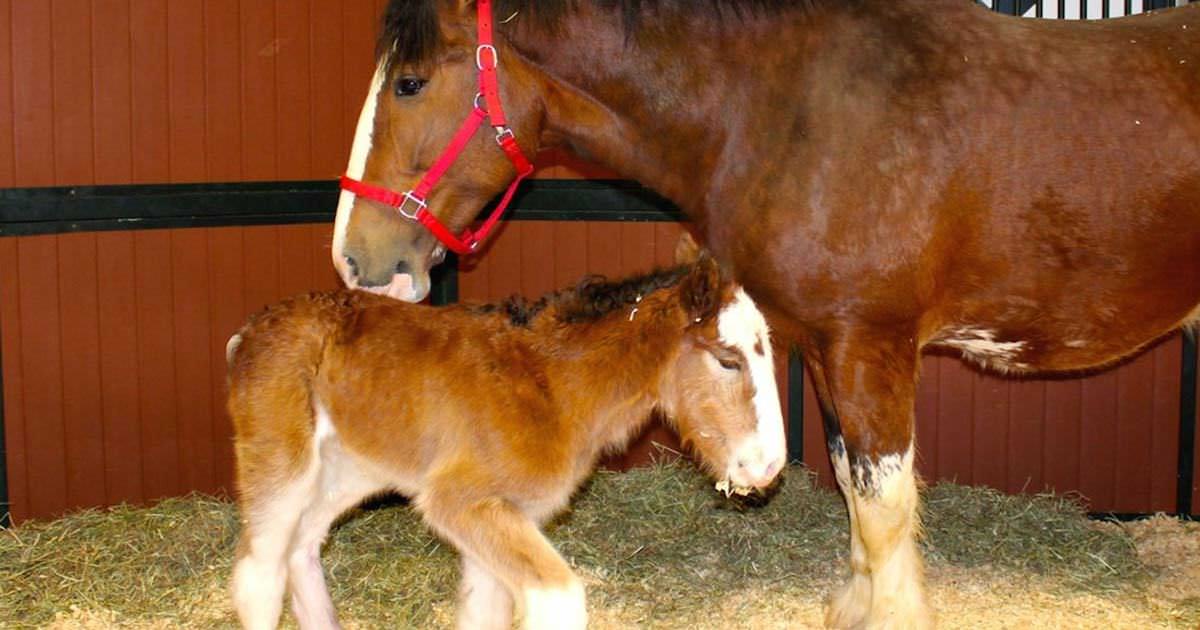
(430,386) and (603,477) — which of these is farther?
(603,477)

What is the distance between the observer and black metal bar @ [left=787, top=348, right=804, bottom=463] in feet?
19.1

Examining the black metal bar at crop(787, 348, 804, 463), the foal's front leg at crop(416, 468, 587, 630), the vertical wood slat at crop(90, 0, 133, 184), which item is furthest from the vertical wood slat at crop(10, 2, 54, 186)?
the black metal bar at crop(787, 348, 804, 463)

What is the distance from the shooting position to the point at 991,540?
211 inches

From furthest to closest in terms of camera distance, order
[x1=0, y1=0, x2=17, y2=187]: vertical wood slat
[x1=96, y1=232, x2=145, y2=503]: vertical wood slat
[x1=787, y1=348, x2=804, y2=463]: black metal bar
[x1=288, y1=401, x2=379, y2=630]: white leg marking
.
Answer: [x1=787, y1=348, x2=804, y2=463]: black metal bar → [x1=96, y1=232, x2=145, y2=503]: vertical wood slat → [x1=0, y1=0, x2=17, y2=187]: vertical wood slat → [x1=288, y1=401, x2=379, y2=630]: white leg marking

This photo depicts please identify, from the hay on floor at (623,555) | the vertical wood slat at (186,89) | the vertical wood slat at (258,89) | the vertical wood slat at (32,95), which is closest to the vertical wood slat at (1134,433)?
the hay on floor at (623,555)

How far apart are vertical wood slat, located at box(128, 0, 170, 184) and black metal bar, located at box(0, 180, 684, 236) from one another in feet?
0.31

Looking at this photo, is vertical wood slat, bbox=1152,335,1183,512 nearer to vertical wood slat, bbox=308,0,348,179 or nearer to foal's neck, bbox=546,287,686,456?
foal's neck, bbox=546,287,686,456

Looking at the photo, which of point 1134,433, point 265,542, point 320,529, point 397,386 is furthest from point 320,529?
point 1134,433

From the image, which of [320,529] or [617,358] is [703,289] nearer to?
[617,358]

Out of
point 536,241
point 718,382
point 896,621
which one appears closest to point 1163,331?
point 896,621

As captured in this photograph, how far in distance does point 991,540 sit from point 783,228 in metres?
2.14

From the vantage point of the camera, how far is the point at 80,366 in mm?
5184

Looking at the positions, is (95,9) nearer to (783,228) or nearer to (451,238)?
(451,238)

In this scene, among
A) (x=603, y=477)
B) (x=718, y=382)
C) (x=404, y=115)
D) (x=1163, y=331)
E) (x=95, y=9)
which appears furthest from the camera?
(x=603, y=477)
